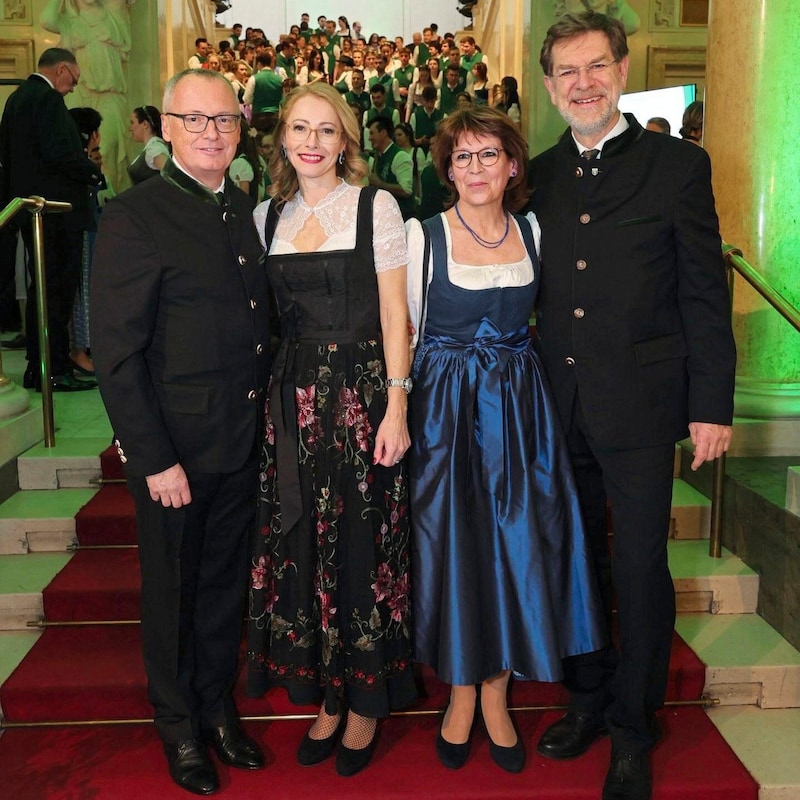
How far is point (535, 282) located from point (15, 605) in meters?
2.08

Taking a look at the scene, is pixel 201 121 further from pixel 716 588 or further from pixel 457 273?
pixel 716 588

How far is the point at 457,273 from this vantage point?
2.39 meters

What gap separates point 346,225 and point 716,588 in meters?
1.87

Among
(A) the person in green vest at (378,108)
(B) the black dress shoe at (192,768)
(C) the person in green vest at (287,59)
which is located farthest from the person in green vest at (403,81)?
(B) the black dress shoe at (192,768)

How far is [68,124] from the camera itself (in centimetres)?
495

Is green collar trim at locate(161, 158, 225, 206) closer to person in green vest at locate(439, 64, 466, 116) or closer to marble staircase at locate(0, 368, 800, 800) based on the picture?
marble staircase at locate(0, 368, 800, 800)

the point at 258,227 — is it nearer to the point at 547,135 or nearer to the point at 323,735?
the point at 323,735

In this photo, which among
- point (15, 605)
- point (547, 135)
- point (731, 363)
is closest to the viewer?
point (731, 363)

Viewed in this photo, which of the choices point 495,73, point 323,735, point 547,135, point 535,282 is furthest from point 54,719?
point 495,73

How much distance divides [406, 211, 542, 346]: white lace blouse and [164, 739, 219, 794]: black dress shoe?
1231mm

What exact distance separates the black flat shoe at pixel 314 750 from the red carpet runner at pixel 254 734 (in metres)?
0.02

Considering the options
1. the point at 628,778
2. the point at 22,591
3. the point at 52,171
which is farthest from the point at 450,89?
the point at 628,778

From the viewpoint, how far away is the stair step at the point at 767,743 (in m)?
2.54

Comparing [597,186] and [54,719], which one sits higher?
[597,186]
